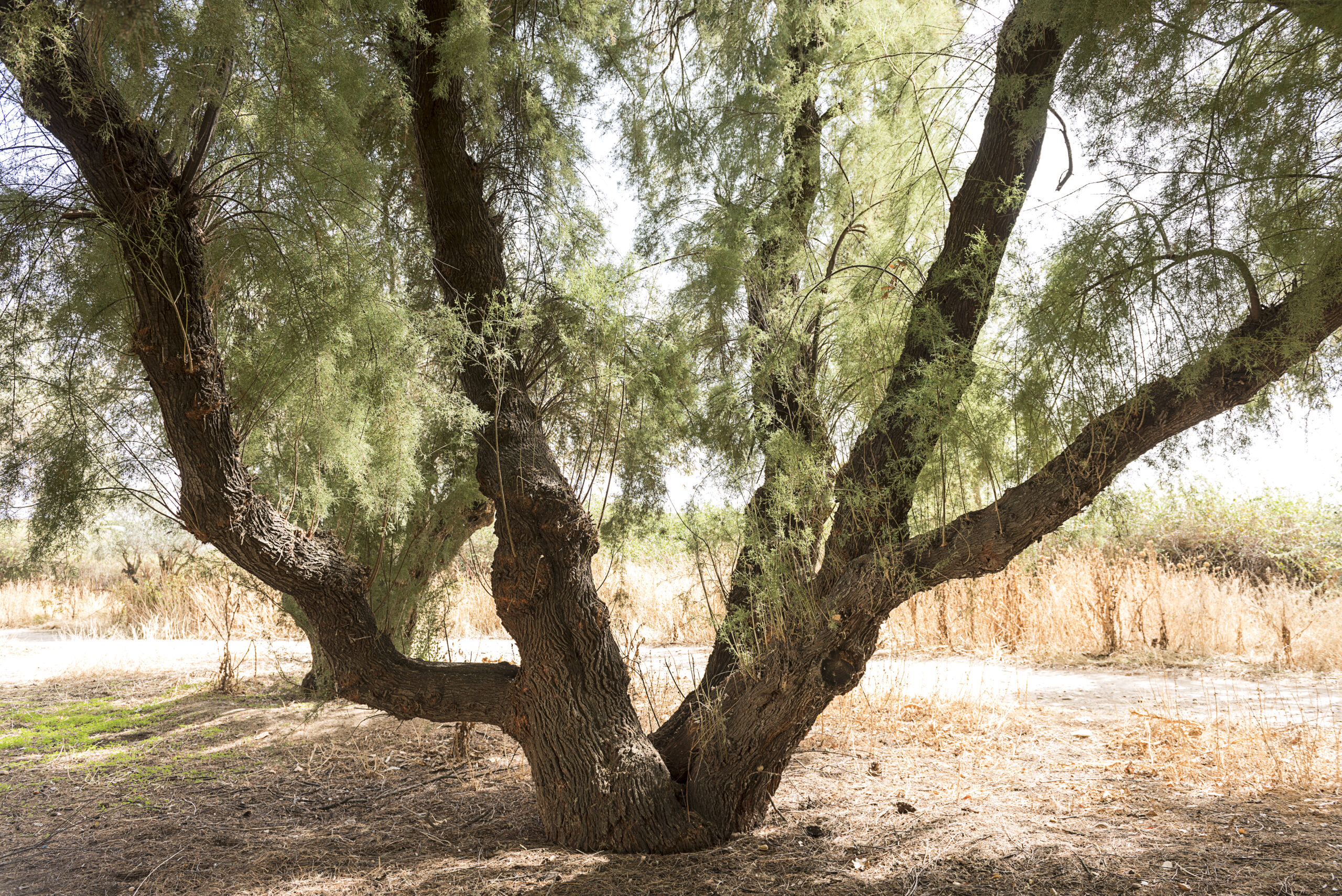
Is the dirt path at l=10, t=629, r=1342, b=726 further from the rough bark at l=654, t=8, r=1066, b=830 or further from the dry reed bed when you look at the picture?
the rough bark at l=654, t=8, r=1066, b=830

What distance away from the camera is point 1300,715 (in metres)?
4.02

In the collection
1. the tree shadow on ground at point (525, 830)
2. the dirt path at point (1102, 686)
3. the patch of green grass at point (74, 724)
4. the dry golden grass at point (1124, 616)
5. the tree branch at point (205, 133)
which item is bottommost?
the tree shadow on ground at point (525, 830)

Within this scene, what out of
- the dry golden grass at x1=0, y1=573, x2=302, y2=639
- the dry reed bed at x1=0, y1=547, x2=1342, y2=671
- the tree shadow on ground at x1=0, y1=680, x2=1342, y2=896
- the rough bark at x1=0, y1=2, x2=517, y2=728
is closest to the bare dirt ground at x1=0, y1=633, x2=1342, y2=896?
the tree shadow on ground at x1=0, y1=680, x2=1342, y2=896

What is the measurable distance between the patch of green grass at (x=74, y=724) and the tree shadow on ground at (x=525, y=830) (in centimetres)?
5

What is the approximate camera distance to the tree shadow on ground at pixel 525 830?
2.42 m

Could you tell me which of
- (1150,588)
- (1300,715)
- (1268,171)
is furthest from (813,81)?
(1150,588)

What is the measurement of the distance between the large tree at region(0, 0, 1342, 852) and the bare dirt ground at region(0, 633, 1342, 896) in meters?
0.39

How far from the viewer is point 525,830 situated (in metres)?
2.96

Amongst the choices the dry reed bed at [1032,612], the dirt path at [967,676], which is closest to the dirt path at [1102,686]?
the dirt path at [967,676]

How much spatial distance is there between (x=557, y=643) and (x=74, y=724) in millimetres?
3834

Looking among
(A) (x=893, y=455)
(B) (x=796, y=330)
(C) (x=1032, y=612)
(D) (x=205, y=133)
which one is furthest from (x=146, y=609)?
(C) (x=1032, y=612)

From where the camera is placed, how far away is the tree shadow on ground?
2.42 metres

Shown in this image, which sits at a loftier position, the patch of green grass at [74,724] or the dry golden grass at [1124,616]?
the dry golden grass at [1124,616]

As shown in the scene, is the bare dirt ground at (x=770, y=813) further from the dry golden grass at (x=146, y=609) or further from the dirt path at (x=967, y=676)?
the dry golden grass at (x=146, y=609)
